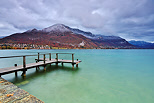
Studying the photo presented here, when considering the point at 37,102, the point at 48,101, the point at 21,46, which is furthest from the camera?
the point at 21,46

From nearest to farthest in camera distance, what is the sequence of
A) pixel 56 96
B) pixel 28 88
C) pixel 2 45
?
pixel 56 96, pixel 28 88, pixel 2 45

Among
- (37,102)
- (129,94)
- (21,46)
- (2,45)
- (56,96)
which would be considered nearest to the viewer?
(37,102)

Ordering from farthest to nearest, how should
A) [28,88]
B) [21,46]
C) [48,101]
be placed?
[21,46] → [28,88] → [48,101]

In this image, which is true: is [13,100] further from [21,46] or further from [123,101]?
[21,46]

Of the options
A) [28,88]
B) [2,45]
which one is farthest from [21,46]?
[28,88]

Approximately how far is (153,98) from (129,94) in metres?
1.49

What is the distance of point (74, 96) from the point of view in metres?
5.93

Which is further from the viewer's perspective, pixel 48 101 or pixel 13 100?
pixel 48 101

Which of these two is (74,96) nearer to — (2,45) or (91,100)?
(91,100)

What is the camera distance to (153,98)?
602cm

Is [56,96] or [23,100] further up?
[23,100]

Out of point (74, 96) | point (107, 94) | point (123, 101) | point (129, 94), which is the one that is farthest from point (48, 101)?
point (129, 94)

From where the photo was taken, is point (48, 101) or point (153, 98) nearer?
point (48, 101)

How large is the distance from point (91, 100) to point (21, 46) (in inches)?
6082
